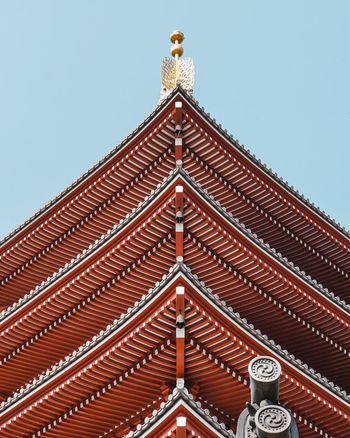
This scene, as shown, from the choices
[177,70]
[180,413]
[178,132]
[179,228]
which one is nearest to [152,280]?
[179,228]

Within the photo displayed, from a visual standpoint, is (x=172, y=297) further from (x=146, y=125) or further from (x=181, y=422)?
(x=146, y=125)

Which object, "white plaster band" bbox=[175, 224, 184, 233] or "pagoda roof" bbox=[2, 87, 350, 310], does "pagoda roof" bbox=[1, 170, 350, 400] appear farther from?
"pagoda roof" bbox=[2, 87, 350, 310]

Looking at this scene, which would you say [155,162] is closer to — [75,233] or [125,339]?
[75,233]

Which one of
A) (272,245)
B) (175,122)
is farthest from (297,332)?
(175,122)

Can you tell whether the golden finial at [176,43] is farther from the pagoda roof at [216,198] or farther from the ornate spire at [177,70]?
the pagoda roof at [216,198]

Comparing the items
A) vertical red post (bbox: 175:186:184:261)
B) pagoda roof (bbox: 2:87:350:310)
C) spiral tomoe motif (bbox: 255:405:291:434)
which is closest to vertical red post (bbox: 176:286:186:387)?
vertical red post (bbox: 175:186:184:261)

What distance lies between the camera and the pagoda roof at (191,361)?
401 inches

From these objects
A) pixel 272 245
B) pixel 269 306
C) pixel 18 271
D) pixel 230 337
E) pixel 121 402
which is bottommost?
pixel 121 402

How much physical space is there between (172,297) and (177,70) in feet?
33.9

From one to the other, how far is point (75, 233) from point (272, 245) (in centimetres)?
529

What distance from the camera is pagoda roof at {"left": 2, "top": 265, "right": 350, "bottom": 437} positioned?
10188 mm

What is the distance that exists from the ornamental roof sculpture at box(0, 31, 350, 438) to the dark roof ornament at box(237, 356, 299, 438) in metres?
3.23

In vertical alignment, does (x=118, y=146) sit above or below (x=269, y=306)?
above

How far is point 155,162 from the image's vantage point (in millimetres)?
15289
